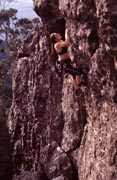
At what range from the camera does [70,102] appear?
44.1ft

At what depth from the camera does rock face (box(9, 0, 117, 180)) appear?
9609 millimetres

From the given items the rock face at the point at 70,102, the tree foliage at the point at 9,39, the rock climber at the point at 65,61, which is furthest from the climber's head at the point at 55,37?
the tree foliage at the point at 9,39

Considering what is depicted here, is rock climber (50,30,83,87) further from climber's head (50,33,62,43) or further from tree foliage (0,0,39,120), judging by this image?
tree foliage (0,0,39,120)

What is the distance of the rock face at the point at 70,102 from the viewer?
9.61 m

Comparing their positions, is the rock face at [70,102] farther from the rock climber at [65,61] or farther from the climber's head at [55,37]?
the climber's head at [55,37]

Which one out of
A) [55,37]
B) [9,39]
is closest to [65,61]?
[55,37]

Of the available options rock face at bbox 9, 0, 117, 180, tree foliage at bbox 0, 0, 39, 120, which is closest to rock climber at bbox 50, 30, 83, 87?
rock face at bbox 9, 0, 117, 180

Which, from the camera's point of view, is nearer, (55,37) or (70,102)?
(55,37)

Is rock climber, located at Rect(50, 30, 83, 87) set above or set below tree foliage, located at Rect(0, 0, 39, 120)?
below

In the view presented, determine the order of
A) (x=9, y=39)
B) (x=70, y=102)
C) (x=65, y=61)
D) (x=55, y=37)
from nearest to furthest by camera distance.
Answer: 1. (x=65, y=61)
2. (x=55, y=37)
3. (x=70, y=102)
4. (x=9, y=39)

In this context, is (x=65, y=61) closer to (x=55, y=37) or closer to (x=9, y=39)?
(x=55, y=37)

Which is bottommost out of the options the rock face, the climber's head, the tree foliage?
the rock face

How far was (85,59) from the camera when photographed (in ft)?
35.4

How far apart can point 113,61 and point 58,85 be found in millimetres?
5429
